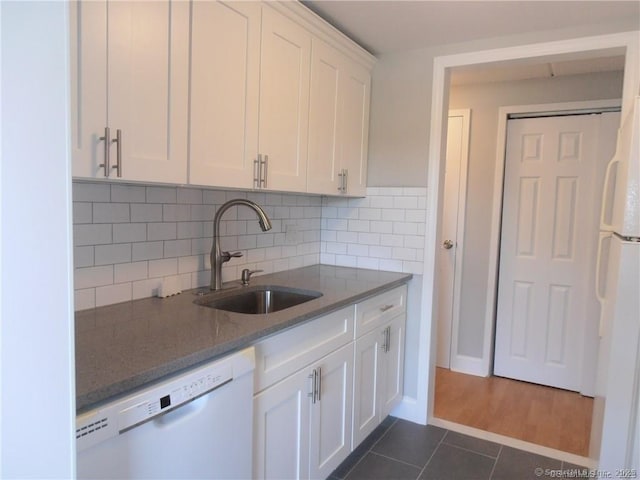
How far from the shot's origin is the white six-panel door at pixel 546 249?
319 cm

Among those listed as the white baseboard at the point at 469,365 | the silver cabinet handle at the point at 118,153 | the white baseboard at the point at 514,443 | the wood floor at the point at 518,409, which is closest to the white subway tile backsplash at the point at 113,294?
the silver cabinet handle at the point at 118,153

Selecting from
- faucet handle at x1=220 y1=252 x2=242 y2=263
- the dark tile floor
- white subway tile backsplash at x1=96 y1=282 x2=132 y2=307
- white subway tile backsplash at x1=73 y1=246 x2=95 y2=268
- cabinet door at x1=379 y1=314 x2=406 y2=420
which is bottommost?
the dark tile floor

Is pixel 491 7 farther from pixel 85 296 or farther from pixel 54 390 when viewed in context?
pixel 54 390

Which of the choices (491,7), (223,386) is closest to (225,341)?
(223,386)

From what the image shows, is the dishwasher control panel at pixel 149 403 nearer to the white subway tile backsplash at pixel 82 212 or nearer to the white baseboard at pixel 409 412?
the white subway tile backsplash at pixel 82 212

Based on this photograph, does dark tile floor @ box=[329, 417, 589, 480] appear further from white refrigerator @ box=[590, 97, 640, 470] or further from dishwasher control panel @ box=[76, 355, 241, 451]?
dishwasher control panel @ box=[76, 355, 241, 451]

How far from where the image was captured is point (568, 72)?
10.2 ft

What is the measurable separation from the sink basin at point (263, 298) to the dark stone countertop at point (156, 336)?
11 centimetres

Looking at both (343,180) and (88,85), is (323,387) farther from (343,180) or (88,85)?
(88,85)

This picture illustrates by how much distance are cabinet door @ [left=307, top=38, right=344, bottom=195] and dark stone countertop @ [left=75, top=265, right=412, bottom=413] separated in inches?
24.4

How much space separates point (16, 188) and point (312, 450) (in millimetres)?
1590

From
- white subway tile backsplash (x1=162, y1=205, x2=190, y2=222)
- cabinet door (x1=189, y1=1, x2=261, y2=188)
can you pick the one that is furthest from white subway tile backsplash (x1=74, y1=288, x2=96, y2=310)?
cabinet door (x1=189, y1=1, x2=261, y2=188)

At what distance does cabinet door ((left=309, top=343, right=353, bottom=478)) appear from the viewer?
183cm

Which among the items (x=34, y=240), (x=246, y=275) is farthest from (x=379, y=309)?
(x=34, y=240)
